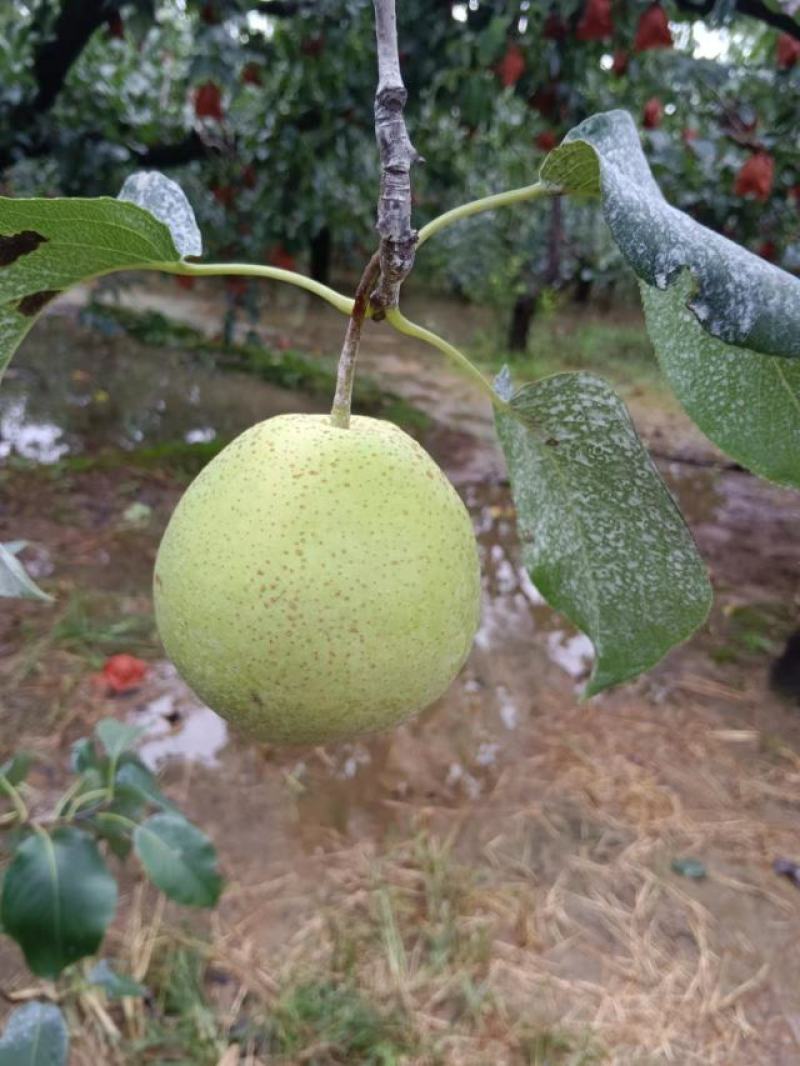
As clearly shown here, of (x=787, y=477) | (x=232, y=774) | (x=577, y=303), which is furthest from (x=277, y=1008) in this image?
(x=577, y=303)

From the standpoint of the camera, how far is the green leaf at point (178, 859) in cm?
124

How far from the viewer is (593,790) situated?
2145 millimetres

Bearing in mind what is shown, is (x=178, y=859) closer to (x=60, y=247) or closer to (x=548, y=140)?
(x=60, y=247)

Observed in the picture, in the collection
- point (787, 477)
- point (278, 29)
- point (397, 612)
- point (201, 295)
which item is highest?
point (278, 29)

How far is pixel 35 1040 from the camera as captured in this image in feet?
3.45

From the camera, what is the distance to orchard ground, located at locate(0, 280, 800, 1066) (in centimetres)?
155

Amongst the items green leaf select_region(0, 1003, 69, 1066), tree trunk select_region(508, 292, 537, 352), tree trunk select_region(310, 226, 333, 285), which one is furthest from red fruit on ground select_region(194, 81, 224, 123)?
tree trunk select_region(310, 226, 333, 285)

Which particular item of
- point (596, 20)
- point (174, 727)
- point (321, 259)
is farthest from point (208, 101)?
point (321, 259)

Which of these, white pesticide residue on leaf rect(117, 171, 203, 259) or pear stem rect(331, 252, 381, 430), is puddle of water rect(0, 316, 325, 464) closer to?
white pesticide residue on leaf rect(117, 171, 203, 259)

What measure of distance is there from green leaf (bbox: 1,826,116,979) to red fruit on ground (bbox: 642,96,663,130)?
8.84 ft

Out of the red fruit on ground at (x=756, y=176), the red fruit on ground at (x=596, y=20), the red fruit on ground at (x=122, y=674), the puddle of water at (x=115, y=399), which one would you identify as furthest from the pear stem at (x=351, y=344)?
the puddle of water at (x=115, y=399)

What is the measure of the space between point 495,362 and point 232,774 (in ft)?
15.3

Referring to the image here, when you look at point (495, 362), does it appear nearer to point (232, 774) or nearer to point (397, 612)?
point (232, 774)

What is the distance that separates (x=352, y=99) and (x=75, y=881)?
2463 millimetres
